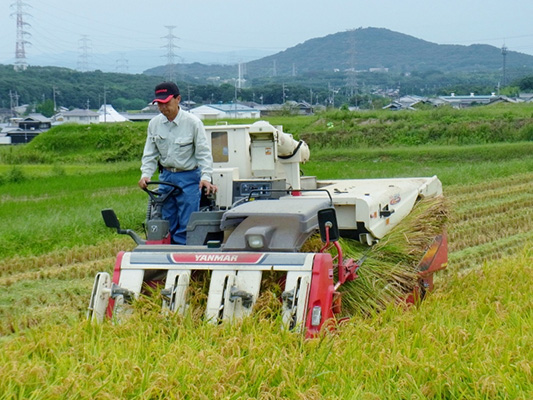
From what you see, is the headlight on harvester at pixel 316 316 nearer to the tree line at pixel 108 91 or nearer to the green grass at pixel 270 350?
the green grass at pixel 270 350

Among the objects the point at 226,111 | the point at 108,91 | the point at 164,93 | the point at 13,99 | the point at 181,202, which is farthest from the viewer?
the point at 13,99

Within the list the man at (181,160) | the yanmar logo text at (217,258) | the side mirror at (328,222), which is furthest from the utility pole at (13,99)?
the side mirror at (328,222)

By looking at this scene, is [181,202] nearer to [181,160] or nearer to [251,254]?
[181,160]

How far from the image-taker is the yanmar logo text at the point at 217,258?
5766 mm

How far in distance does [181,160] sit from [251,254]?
57.8 inches

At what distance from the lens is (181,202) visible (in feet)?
22.7

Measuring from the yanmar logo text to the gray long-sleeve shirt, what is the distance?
108cm

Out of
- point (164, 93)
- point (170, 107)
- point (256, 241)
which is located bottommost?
point (256, 241)

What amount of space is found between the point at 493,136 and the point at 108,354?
99.1 ft

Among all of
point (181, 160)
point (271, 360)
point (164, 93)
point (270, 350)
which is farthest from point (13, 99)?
point (271, 360)

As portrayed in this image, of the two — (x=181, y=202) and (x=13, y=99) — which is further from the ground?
(x=181, y=202)

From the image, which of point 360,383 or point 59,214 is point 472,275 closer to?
point 360,383

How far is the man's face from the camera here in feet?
22.1

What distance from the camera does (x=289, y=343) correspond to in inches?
200
